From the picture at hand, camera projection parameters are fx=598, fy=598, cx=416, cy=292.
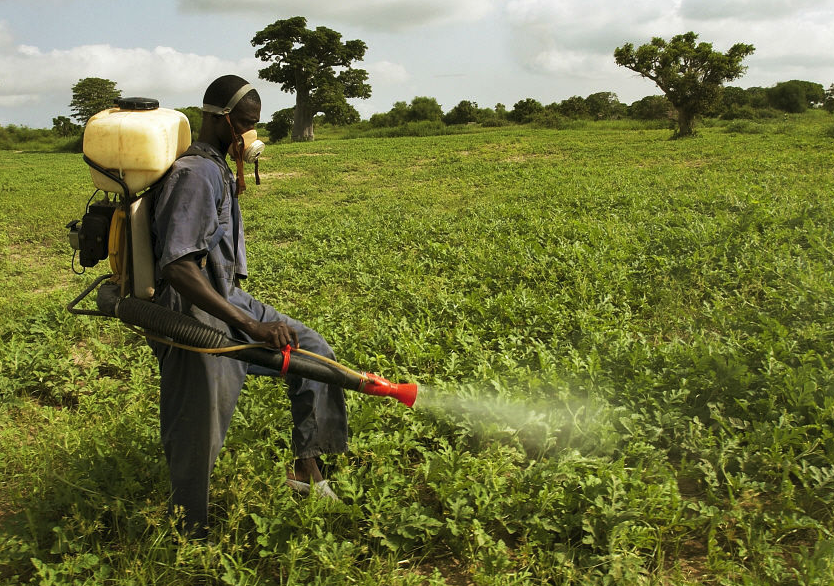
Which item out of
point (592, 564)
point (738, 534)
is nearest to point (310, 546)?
point (592, 564)

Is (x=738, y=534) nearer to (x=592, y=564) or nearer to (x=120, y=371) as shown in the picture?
(x=592, y=564)

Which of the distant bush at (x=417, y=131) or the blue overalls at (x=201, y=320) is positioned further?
the distant bush at (x=417, y=131)

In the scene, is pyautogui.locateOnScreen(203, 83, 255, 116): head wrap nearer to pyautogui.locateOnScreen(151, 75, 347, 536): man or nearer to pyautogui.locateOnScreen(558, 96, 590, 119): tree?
pyautogui.locateOnScreen(151, 75, 347, 536): man

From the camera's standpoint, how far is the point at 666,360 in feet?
12.8

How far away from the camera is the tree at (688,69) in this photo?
24.0 meters

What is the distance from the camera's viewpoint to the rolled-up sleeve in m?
2.27

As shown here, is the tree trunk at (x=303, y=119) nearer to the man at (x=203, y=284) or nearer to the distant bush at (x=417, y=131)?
the distant bush at (x=417, y=131)

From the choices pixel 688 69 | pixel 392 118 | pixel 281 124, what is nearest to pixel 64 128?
pixel 281 124

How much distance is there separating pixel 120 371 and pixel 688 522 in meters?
4.07

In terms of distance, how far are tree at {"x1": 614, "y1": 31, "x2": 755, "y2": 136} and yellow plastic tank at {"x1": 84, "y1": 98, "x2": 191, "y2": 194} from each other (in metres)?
24.3

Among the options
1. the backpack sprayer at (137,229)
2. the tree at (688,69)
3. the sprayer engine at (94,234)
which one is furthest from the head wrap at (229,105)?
the tree at (688,69)

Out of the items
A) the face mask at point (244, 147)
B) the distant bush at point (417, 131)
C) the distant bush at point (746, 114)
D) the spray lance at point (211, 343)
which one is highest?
the distant bush at point (746, 114)

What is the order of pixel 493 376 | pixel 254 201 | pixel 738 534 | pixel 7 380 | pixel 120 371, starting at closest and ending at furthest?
pixel 738 534 < pixel 493 376 < pixel 7 380 < pixel 120 371 < pixel 254 201

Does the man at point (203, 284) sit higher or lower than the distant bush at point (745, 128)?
lower
